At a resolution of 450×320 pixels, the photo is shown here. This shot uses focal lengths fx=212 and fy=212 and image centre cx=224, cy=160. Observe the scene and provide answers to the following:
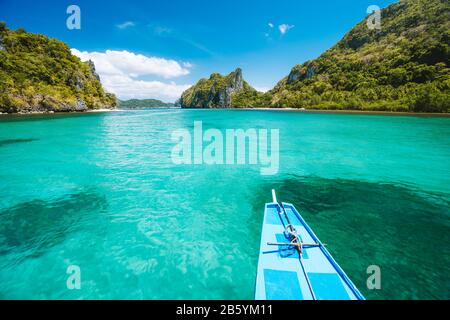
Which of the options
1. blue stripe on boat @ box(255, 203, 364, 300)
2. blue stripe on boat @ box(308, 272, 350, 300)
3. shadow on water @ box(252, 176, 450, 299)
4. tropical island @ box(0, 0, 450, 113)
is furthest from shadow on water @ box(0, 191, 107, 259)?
tropical island @ box(0, 0, 450, 113)

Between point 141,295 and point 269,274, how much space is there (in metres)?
4.31

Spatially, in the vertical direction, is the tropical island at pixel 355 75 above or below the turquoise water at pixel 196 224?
above

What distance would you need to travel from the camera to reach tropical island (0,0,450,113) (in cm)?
9456

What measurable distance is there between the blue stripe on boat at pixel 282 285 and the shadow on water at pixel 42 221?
935cm

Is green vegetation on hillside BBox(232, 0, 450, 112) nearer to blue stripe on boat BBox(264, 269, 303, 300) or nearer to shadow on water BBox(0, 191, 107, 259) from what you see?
blue stripe on boat BBox(264, 269, 303, 300)

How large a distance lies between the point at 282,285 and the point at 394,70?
509 feet

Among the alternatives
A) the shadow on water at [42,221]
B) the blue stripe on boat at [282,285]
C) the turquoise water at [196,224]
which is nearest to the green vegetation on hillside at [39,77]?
the turquoise water at [196,224]

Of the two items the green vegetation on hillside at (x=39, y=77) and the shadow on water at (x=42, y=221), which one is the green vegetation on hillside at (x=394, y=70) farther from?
the green vegetation on hillside at (x=39, y=77)

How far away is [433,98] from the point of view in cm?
8125

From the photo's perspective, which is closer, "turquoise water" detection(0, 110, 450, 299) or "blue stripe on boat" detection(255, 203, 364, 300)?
"blue stripe on boat" detection(255, 203, 364, 300)

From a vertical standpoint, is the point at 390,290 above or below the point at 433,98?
below

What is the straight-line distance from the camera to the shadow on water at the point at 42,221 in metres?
9.23
